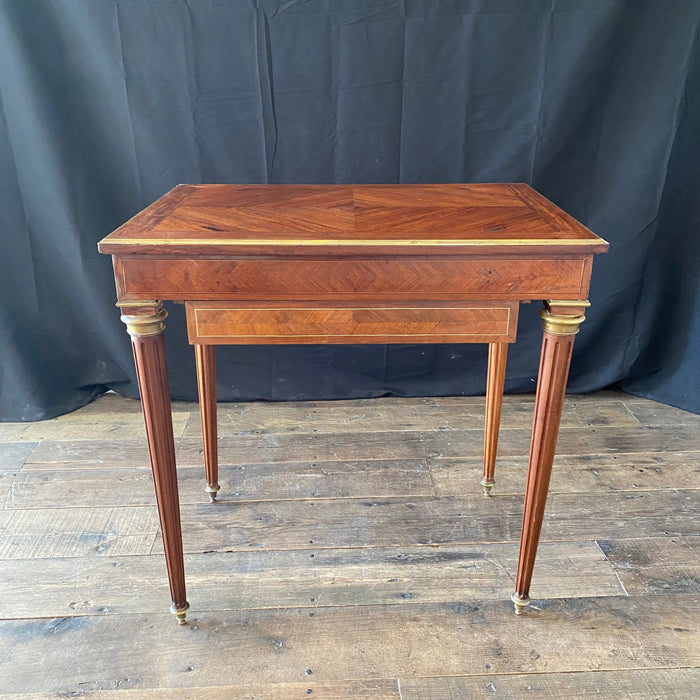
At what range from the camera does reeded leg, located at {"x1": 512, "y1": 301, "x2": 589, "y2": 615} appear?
1.06 metres

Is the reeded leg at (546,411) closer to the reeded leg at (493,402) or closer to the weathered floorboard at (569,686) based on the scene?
the weathered floorboard at (569,686)

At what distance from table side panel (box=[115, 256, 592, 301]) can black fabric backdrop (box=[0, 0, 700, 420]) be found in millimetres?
933

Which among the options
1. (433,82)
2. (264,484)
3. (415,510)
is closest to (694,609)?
(415,510)

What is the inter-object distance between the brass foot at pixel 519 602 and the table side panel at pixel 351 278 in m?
0.64

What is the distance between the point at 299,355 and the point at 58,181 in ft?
2.95

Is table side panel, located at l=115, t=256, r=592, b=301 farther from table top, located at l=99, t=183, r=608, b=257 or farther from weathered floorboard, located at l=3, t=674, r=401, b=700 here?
weathered floorboard, located at l=3, t=674, r=401, b=700

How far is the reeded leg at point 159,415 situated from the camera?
105cm

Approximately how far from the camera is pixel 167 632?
49.4 inches

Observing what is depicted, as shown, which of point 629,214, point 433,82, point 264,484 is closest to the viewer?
point 264,484

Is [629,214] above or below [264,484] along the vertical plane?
above

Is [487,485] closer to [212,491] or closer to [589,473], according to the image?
[589,473]

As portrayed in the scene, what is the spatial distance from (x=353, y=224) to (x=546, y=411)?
0.48 meters

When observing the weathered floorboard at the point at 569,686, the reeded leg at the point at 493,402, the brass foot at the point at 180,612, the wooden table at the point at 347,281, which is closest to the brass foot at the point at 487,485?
the reeded leg at the point at 493,402

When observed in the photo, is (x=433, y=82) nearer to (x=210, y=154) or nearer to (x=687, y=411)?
(x=210, y=154)
